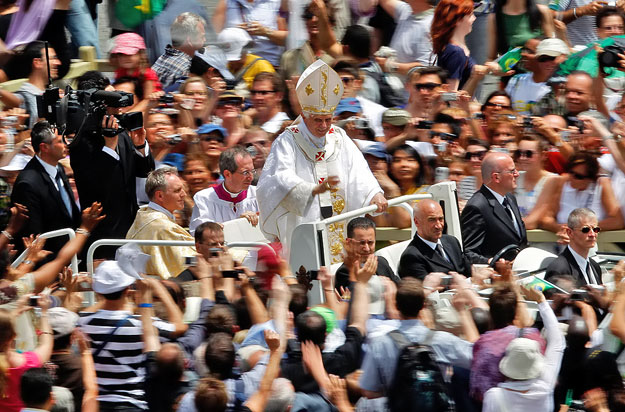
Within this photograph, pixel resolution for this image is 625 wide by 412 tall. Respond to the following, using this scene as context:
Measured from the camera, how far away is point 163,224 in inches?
368

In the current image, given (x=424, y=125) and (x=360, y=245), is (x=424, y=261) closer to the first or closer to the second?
(x=360, y=245)

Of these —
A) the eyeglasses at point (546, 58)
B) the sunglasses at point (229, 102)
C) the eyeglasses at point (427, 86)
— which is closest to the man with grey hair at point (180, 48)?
the sunglasses at point (229, 102)

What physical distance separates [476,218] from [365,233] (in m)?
1.36

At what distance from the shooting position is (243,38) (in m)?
12.1

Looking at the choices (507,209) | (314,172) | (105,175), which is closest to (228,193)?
(314,172)

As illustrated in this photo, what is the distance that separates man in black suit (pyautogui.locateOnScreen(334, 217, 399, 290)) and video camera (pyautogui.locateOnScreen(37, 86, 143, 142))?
2.09 metres

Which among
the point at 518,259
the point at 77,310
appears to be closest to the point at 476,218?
the point at 518,259

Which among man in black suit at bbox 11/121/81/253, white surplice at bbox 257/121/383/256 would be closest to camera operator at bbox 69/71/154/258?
man in black suit at bbox 11/121/81/253

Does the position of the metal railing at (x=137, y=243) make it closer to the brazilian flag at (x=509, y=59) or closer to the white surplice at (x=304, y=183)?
the white surplice at (x=304, y=183)

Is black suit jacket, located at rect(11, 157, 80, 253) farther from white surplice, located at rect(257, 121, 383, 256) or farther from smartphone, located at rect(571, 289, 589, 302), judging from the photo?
smartphone, located at rect(571, 289, 589, 302)

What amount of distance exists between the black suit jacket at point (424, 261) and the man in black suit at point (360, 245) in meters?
0.26

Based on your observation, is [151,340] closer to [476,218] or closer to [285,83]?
[476,218]

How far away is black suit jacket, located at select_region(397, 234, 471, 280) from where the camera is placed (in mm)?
8938

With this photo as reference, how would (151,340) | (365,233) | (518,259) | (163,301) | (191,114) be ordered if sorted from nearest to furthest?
1. (151,340)
2. (163,301)
3. (365,233)
4. (518,259)
5. (191,114)
